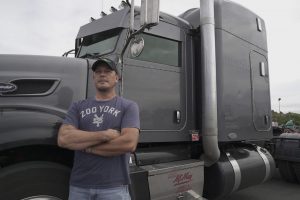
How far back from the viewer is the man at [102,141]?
2445mm

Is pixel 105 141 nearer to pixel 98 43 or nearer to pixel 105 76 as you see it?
pixel 105 76

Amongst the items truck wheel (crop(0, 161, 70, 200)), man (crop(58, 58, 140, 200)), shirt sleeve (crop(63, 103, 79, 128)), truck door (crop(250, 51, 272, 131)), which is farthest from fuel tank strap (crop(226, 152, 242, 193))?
shirt sleeve (crop(63, 103, 79, 128))

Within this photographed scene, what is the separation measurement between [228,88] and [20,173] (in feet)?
9.32

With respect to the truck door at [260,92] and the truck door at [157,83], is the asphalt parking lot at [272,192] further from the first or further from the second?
the truck door at [157,83]

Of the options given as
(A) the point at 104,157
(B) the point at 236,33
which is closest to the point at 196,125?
(B) the point at 236,33

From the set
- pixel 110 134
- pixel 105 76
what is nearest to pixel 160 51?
pixel 105 76

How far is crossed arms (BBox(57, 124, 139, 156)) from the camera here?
244cm

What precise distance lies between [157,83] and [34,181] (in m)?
1.77

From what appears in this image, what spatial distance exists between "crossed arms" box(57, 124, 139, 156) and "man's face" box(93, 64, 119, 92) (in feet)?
1.07

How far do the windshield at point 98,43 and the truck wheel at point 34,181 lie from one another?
147 centimetres

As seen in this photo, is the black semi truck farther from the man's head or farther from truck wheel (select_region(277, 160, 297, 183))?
truck wheel (select_region(277, 160, 297, 183))

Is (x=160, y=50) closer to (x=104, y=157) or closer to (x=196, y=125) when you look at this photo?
(x=196, y=125)

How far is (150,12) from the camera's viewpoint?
9.72 ft

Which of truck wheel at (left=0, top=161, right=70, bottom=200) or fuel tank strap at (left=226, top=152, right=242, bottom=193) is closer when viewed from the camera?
truck wheel at (left=0, top=161, right=70, bottom=200)
